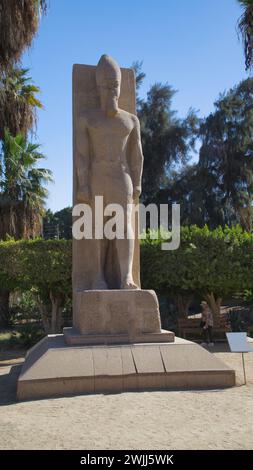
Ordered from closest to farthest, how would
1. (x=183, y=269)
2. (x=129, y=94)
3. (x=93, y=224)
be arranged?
(x=93, y=224) → (x=129, y=94) → (x=183, y=269)

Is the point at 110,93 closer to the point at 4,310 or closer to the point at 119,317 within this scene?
the point at 119,317

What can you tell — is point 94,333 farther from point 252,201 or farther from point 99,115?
point 252,201

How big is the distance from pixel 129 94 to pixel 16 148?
8.45 meters

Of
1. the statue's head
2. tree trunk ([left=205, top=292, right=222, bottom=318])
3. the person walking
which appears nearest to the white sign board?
the statue's head

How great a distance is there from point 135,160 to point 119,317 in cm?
226

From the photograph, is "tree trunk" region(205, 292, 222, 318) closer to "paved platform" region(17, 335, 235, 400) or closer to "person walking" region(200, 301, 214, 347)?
"person walking" region(200, 301, 214, 347)

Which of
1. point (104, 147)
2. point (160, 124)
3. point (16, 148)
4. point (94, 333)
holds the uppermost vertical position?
point (160, 124)

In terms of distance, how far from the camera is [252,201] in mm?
25250

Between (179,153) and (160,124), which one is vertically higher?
(160,124)

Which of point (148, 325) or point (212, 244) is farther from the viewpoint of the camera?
point (212, 244)

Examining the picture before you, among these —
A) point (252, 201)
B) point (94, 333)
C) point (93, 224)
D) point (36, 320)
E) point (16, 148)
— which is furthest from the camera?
point (252, 201)

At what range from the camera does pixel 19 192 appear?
49.9 ft

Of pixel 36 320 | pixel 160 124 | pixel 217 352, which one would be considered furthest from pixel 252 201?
pixel 217 352

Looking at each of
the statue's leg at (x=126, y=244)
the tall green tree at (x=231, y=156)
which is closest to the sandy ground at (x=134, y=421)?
the statue's leg at (x=126, y=244)
